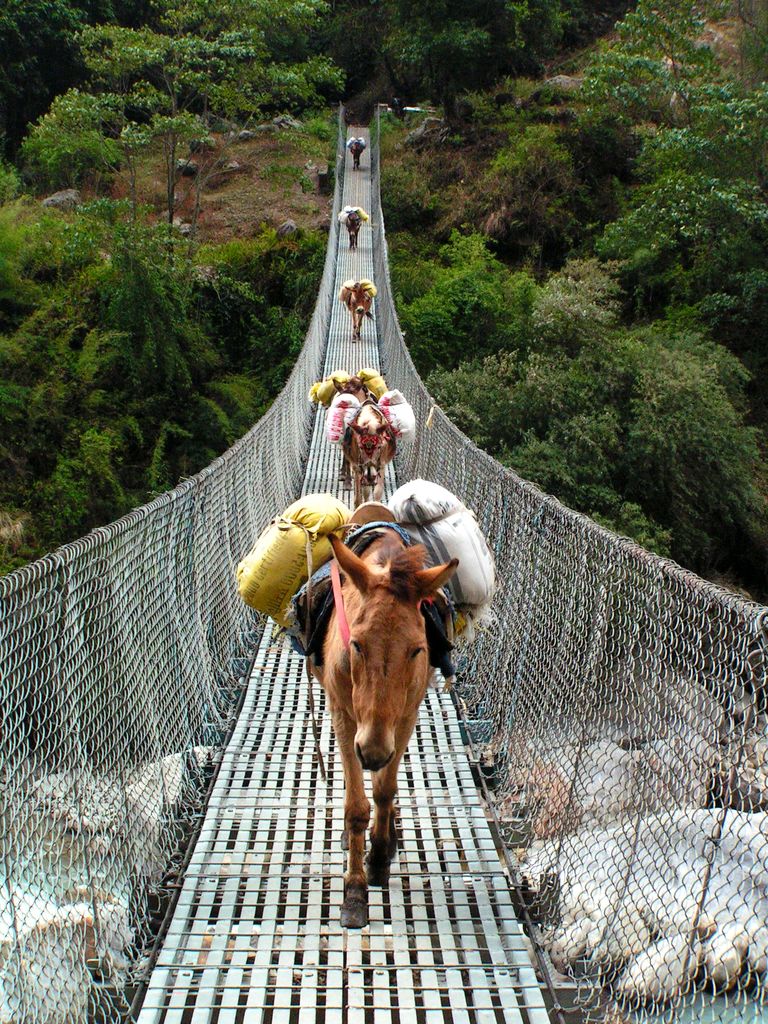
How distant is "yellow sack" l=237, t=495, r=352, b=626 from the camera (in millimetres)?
3303

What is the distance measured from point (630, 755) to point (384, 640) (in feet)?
4.04

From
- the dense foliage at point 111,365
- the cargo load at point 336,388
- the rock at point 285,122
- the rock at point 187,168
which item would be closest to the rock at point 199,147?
the rock at point 187,168

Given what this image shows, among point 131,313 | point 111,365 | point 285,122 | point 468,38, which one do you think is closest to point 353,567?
point 111,365

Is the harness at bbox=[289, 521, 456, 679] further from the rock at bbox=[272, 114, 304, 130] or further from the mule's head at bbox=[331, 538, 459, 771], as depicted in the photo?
the rock at bbox=[272, 114, 304, 130]

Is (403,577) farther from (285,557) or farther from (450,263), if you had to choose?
(450,263)

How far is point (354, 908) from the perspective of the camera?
9.18 ft

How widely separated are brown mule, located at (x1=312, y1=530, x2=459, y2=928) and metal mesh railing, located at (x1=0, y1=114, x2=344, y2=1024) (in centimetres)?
68

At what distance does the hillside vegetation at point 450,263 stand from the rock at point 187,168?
11cm

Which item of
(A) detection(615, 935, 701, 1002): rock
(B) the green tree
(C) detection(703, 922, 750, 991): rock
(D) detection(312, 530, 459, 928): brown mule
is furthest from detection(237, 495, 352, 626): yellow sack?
(B) the green tree

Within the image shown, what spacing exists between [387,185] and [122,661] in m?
22.5

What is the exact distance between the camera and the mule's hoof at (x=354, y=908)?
9.14 feet

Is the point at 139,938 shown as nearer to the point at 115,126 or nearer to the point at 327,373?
the point at 327,373

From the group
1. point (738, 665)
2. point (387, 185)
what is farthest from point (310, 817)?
point (387, 185)

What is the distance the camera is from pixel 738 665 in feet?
6.95
